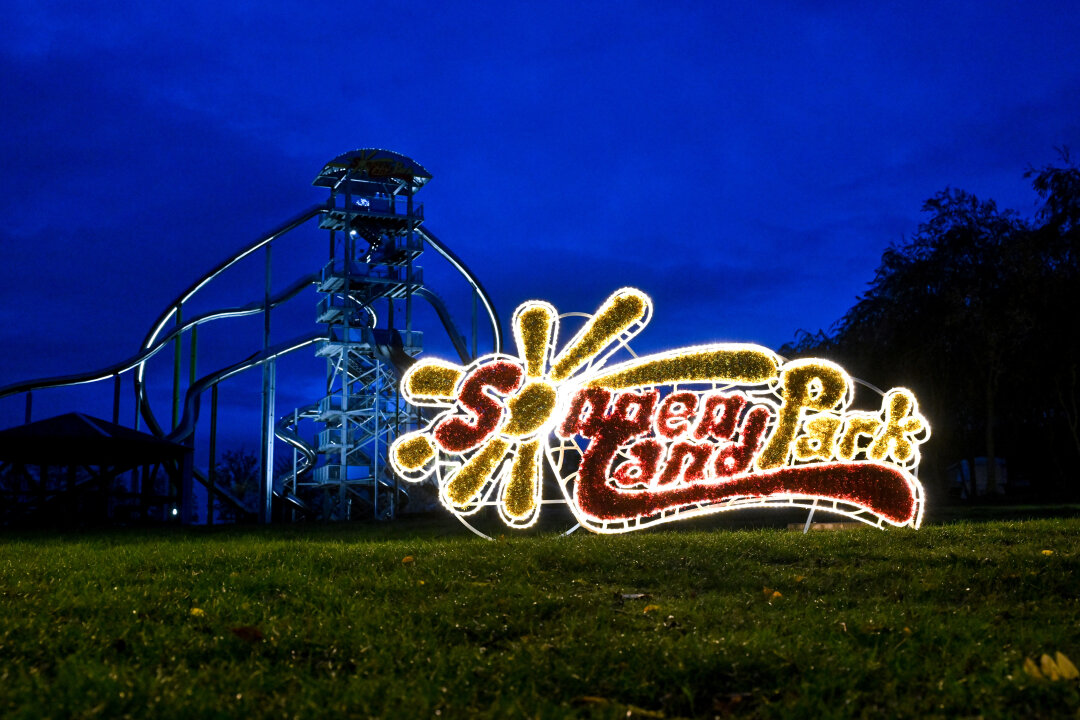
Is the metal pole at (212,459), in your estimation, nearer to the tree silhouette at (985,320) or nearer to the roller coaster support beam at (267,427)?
the roller coaster support beam at (267,427)

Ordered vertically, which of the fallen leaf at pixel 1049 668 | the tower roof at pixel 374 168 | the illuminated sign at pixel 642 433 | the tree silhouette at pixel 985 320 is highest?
the tower roof at pixel 374 168

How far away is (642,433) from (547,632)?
736 centimetres

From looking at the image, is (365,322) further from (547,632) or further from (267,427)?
(547,632)

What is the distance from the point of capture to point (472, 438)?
14.5 meters

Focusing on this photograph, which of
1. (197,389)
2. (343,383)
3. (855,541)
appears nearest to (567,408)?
(855,541)

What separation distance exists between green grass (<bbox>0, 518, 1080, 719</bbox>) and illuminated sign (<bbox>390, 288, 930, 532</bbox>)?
3104 millimetres

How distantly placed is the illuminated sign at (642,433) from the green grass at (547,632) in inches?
122

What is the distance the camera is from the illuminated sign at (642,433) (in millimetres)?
14578

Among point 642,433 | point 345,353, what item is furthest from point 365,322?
point 642,433

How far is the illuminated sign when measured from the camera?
14578mm

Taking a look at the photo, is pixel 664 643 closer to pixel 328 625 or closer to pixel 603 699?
pixel 603 699

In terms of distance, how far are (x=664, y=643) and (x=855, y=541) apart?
5.52 metres

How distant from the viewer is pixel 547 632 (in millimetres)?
7602

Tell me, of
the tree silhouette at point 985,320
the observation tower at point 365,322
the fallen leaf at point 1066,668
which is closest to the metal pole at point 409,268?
the observation tower at point 365,322
